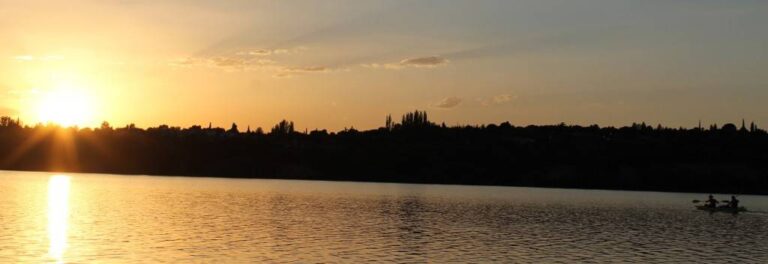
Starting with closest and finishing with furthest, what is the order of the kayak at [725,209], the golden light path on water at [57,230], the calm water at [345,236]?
the golden light path on water at [57,230], the calm water at [345,236], the kayak at [725,209]

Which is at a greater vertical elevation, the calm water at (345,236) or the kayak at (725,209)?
the kayak at (725,209)

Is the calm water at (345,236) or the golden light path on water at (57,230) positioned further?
the calm water at (345,236)

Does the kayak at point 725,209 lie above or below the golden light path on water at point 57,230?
above

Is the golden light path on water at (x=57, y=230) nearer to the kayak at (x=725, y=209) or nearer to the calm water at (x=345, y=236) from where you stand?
the calm water at (x=345, y=236)

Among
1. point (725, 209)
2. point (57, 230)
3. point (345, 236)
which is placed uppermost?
point (725, 209)

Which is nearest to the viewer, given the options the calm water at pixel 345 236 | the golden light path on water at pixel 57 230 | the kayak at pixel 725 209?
the golden light path on water at pixel 57 230

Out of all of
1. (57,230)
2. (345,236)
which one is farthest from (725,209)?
(57,230)

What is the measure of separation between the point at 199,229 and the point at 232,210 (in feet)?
104

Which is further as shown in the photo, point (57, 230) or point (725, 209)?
point (725, 209)

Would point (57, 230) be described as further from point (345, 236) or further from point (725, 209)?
point (725, 209)

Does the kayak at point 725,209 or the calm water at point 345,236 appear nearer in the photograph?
the calm water at point 345,236

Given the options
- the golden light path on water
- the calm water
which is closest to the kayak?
the calm water

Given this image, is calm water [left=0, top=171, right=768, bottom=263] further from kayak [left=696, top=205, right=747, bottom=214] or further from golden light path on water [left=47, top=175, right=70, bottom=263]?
kayak [left=696, top=205, right=747, bottom=214]

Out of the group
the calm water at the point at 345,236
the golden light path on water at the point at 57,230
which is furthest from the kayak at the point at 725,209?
the golden light path on water at the point at 57,230
